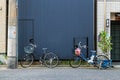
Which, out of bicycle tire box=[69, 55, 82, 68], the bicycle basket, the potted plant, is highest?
the potted plant

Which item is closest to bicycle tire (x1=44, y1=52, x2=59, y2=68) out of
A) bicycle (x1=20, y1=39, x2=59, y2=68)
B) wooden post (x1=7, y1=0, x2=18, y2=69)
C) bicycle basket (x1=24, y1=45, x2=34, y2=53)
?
→ bicycle (x1=20, y1=39, x2=59, y2=68)

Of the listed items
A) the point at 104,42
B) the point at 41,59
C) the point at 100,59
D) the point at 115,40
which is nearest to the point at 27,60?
the point at 41,59

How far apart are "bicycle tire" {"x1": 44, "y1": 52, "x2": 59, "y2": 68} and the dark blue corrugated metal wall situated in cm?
130

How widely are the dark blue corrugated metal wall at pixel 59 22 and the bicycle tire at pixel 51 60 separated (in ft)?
4.26

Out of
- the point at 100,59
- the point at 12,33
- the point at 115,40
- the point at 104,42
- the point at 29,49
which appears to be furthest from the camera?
the point at 115,40

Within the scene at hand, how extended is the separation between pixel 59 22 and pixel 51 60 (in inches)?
102

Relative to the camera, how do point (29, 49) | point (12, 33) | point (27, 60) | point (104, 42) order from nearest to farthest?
point (12, 33)
point (27, 60)
point (29, 49)
point (104, 42)

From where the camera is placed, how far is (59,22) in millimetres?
23531

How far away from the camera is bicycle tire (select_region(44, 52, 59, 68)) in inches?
863

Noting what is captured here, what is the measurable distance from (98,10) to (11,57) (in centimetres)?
570

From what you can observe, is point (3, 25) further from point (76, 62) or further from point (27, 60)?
point (76, 62)

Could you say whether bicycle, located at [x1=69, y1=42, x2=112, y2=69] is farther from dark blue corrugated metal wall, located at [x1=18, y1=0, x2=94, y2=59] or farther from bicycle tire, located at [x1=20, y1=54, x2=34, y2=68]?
bicycle tire, located at [x1=20, y1=54, x2=34, y2=68]

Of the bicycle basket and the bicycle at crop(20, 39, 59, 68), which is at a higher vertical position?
the bicycle basket

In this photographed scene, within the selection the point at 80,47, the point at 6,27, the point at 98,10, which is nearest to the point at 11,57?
the point at 6,27
